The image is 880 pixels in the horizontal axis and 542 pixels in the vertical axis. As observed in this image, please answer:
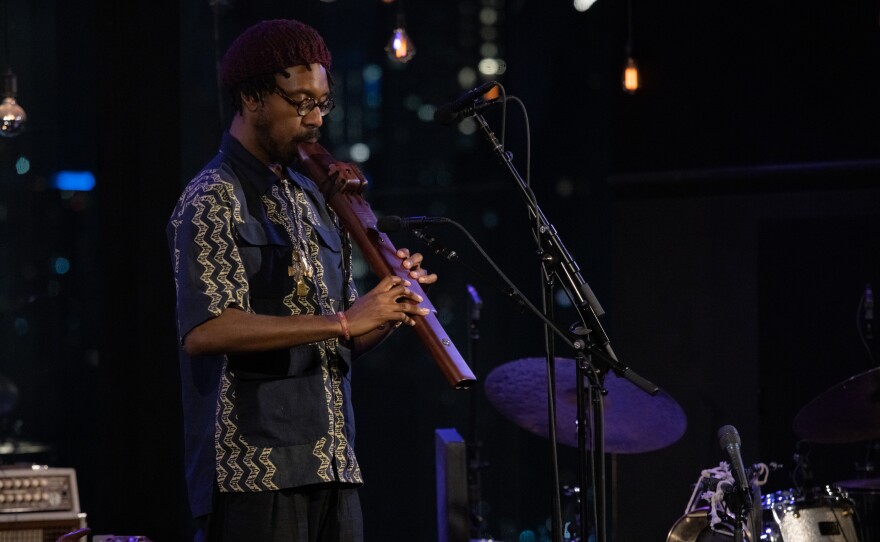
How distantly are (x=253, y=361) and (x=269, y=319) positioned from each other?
137 mm

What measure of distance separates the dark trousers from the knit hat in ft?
3.28

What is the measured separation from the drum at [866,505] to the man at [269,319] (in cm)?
268

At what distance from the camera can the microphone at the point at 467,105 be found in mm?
2994

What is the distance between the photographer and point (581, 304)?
2795 millimetres

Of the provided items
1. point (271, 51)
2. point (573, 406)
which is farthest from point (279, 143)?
point (573, 406)

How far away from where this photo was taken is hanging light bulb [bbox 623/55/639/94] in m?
5.82

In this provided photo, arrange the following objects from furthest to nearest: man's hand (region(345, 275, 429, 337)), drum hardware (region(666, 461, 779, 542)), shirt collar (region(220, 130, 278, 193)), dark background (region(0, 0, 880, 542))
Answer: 1. dark background (region(0, 0, 880, 542))
2. drum hardware (region(666, 461, 779, 542))
3. shirt collar (region(220, 130, 278, 193))
4. man's hand (region(345, 275, 429, 337))

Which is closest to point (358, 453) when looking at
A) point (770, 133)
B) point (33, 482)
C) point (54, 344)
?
point (54, 344)

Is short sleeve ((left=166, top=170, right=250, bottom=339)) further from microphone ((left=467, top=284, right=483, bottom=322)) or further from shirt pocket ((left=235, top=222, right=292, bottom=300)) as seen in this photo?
microphone ((left=467, top=284, right=483, bottom=322))

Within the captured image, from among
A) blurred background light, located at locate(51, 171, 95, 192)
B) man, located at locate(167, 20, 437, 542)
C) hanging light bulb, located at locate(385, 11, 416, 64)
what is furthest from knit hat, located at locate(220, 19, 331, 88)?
blurred background light, located at locate(51, 171, 95, 192)

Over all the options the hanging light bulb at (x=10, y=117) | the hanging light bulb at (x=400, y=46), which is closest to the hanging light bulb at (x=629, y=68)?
the hanging light bulb at (x=400, y=46)

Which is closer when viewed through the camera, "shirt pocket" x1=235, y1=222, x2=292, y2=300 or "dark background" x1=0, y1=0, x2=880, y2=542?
"shirt pocket" x1=235, y1=222, x2=292, y2=300

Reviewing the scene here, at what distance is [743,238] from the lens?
596cm

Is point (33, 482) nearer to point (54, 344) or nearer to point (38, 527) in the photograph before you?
point (38, 527)
